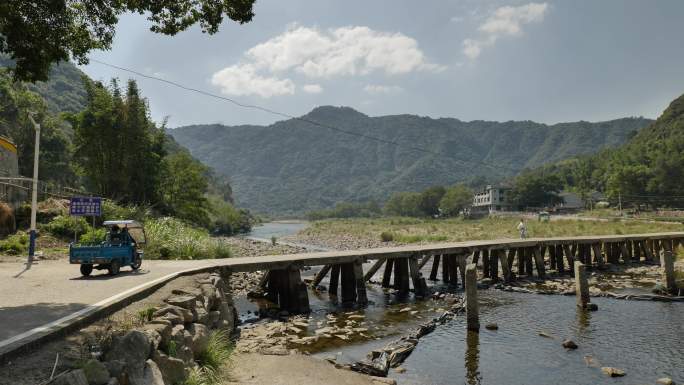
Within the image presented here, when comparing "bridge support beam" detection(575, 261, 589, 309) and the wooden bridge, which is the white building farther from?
"bridge support beam" detection(575, 261, 589, 309)

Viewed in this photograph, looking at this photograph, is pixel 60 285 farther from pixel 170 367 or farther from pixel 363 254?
pixel 363 254

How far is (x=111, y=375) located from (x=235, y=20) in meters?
9.28

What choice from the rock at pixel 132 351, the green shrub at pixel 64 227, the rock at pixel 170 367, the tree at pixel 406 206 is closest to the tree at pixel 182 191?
the green shrub at pixel 64 227

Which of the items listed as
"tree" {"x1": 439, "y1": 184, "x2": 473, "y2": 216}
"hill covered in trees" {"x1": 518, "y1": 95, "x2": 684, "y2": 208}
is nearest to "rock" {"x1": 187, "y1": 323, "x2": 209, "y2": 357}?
"hill covered in trees" {"x1": 518, "y1": 95, "x2": 684, "y2": 208}

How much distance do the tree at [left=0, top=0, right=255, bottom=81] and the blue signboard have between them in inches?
262

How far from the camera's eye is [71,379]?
15.9ft

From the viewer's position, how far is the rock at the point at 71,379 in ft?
15.7

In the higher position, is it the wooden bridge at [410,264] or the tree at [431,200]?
the tree at [431,200]

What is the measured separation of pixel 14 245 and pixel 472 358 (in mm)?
19290

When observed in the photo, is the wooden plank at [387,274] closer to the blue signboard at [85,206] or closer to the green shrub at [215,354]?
the green shrub at [215,354]

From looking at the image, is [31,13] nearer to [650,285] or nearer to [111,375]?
[111,375]

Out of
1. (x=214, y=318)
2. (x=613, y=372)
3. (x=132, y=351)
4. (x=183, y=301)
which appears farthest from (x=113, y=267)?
(x=613, y=372)

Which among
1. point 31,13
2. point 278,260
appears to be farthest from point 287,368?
point 31,13

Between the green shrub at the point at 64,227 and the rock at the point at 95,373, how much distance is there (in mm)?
20373
